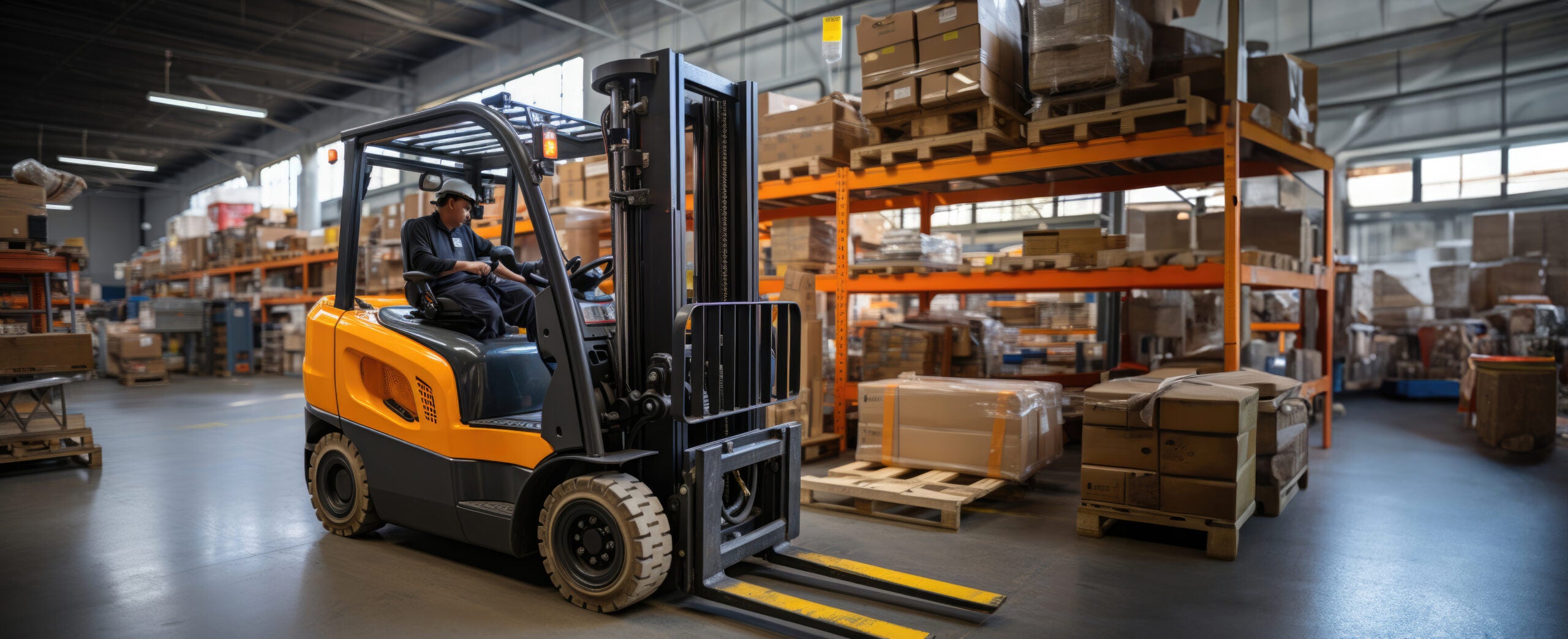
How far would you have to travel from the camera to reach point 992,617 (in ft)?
10.7

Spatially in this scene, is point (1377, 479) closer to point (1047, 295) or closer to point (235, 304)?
point (1047, 295)

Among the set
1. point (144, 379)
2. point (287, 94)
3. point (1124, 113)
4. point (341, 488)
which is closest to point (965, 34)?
point (1124, 113)

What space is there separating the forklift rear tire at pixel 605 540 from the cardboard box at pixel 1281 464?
374 cm

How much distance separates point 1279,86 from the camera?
630 centimetres

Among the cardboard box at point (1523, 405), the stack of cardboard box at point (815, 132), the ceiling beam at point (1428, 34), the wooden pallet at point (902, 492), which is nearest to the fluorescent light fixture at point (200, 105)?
the stack of cardboard box at point (815, 132)

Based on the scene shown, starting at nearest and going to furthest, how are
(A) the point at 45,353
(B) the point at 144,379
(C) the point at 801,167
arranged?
(A) the point at 45,353
(C) the point at 801,167
(B) the point at 144,379

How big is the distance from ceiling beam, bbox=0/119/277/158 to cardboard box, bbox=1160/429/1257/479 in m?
31.7

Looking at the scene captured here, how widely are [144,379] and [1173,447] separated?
19.7m

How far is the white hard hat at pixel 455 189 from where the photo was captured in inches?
165

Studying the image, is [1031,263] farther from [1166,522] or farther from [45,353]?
[45,353]

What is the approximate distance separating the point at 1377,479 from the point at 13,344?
34.9 ft

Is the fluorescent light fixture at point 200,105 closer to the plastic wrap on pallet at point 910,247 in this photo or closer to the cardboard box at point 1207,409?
the plastic wrap on pallet at point 910,247

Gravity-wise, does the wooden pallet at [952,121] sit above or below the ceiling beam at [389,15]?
below

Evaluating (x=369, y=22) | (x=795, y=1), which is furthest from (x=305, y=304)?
(x=795, y=1)
